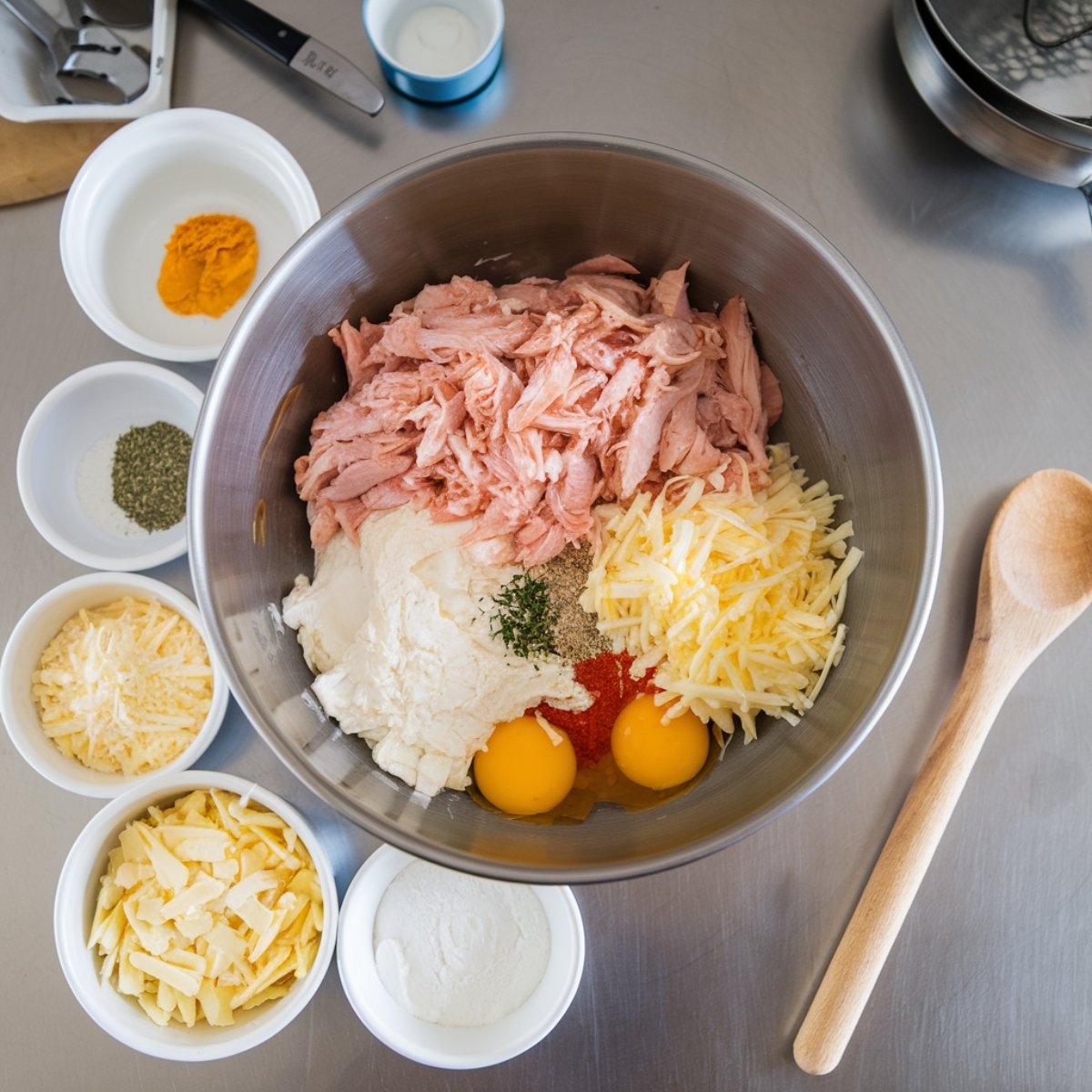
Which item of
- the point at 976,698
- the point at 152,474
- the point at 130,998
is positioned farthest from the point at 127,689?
the point at 976,698

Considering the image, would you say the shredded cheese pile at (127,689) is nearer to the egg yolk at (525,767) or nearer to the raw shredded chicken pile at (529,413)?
the raw shredded chicken pile at (529,413)

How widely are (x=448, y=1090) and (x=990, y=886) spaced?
113cm

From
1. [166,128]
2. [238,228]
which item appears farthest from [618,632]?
[166,128]

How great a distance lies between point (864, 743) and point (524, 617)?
2.43 ft

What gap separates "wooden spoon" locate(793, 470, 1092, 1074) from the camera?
1554mm

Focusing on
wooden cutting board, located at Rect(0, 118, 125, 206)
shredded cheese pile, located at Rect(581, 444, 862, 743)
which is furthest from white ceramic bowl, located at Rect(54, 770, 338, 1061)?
wooden cutting board, located at Rect(0, 118, 125, 206)

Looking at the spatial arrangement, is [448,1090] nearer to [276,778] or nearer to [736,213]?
[276,778]

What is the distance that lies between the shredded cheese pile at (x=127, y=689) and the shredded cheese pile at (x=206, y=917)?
135 mm

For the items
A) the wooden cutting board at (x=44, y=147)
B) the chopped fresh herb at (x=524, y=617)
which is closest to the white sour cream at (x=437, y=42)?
the wooden cutting board at (x=44, y=147)

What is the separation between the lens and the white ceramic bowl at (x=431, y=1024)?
1.49 m

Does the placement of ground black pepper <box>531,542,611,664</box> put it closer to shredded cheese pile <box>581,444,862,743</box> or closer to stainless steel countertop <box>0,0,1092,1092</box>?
shredded cheese pile <box>581,444,862,743</box>

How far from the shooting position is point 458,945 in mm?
1579

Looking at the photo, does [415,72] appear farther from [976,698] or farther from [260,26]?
[976,698]

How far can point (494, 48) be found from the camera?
5.45ft
